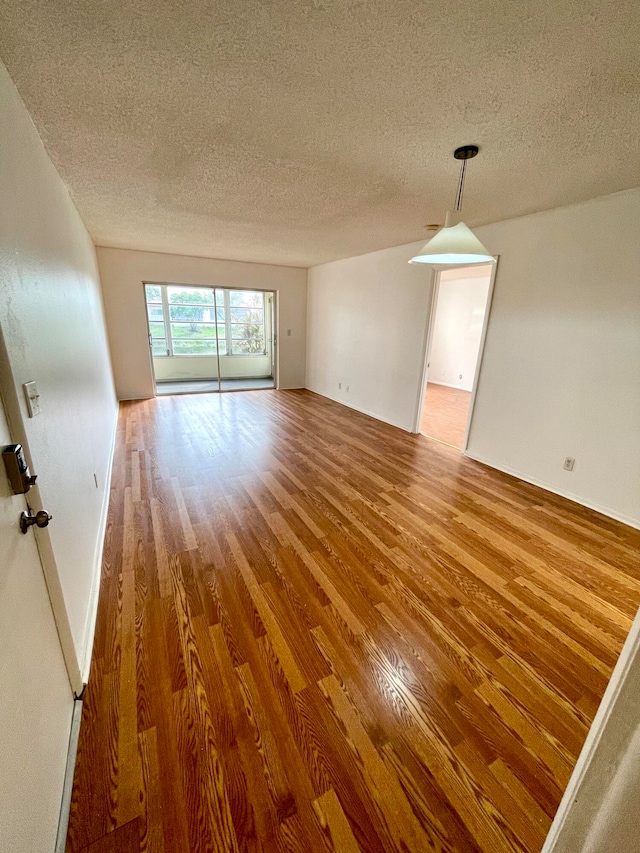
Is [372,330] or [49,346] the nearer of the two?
[49,346]

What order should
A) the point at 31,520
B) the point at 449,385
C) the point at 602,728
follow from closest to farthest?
the point at 602,728 < the point at 31,520 < the point at 449,385

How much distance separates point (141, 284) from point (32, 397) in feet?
17.9

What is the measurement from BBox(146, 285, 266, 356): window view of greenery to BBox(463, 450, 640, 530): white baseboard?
5.89 metres

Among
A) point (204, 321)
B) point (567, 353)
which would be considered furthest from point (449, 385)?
point (204, 321)

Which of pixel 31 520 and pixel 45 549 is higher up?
pixel 31 520

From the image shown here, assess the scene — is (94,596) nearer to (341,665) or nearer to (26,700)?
(26,700)

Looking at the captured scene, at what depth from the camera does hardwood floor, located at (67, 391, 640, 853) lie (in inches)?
41.6

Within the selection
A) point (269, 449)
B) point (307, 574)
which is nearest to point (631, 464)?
point (307, 574)

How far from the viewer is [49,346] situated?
5.09 feet

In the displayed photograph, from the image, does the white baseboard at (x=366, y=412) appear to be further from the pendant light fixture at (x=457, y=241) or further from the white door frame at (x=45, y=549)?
the white door frame at (x=45, y=549)

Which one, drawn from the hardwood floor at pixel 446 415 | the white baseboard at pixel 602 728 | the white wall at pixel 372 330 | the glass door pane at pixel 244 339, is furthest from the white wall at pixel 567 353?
the glass door pane at pixel 244 339

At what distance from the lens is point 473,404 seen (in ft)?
12.6

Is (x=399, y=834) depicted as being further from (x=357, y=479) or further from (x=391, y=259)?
(x=391, y=259)

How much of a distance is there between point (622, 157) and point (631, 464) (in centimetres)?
213
